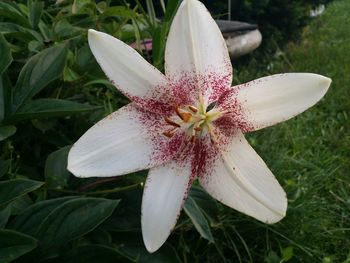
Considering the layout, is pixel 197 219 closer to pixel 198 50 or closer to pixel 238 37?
pixel 198 50

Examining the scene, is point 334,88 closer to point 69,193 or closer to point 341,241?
point 341,241

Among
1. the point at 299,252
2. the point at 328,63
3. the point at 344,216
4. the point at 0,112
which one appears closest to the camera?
the point at 0,112

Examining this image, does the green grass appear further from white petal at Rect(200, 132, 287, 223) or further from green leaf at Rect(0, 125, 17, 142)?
green leaf at Rect(0, 125, 17, 142)

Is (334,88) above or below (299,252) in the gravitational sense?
below

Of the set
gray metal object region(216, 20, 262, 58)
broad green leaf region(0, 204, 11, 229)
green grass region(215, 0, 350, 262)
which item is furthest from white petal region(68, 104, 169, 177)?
gray metal object region(216, 20, 262, 58)

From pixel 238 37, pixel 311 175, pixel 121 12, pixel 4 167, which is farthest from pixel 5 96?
pixel 238 37

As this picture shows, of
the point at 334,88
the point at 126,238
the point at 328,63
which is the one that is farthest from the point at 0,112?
the point at 328,63

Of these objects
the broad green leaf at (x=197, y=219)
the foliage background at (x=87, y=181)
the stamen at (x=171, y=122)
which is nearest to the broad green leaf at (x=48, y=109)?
the foliage background at (x=87, y=181)
